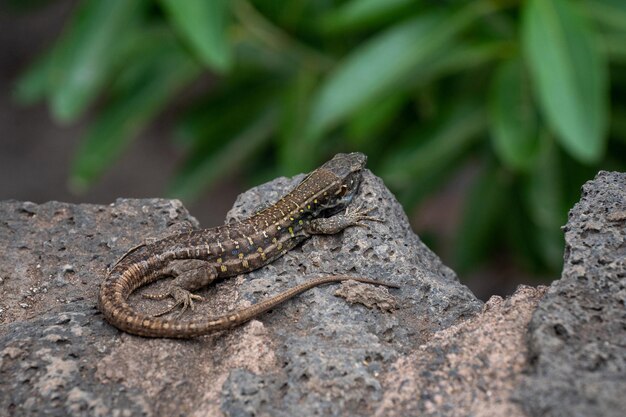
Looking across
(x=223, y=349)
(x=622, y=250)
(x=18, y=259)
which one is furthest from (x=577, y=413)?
(x=18, y=259)

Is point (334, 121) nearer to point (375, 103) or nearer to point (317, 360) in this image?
point (375, 103)

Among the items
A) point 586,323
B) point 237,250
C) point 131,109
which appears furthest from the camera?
point 131,109

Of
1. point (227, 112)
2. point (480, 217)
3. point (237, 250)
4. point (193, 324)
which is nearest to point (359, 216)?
point (237, 250)

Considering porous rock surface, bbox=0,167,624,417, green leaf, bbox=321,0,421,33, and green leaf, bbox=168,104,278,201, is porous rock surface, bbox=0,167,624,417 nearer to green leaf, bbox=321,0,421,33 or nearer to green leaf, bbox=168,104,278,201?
green leaf, bbox=321,0,421,33

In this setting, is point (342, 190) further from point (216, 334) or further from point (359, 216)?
point (216, 334)

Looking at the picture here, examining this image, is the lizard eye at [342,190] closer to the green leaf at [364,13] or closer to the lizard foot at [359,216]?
the lizard foot at [359,216]
